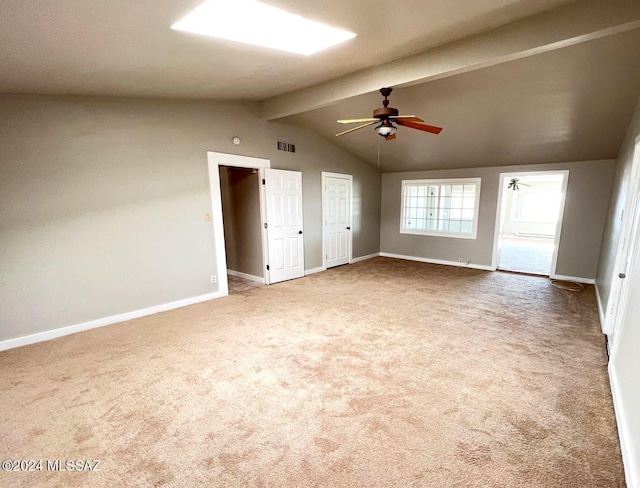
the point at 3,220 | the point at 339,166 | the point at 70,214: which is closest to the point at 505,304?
Answer: the point at 339,166

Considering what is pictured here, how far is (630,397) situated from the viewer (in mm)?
1750

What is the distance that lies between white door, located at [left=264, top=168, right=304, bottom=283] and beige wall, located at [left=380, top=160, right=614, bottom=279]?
10.0 feet

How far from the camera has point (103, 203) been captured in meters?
3.38

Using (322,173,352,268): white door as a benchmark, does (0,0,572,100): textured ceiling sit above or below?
above

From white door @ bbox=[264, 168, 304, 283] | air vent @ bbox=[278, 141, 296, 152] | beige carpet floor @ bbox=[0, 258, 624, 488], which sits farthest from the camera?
air vent @ bbox=[278, 141, 296, 152]

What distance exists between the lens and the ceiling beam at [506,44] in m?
2.00

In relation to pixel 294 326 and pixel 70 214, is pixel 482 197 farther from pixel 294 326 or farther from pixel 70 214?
pixel 70 214

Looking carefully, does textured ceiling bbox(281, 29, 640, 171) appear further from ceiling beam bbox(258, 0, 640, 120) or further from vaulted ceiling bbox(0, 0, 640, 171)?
ceiling beam bbox(258, 0, 640, 120)

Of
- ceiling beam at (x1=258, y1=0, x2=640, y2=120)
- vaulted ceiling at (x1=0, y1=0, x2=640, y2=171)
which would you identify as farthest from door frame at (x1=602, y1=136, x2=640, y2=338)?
ceiling beam at (x1=258, y1=0, x2=640, y2=120)

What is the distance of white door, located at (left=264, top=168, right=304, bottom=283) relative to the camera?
4988mm

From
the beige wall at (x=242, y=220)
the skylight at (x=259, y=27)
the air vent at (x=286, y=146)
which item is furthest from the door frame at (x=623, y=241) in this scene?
the beige wall at (x=242, y=220)

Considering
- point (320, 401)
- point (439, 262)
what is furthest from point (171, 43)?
point (439, 262)

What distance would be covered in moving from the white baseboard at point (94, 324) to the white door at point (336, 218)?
2.73 m

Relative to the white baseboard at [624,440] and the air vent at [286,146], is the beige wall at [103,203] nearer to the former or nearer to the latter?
the air vent at [286,146]
